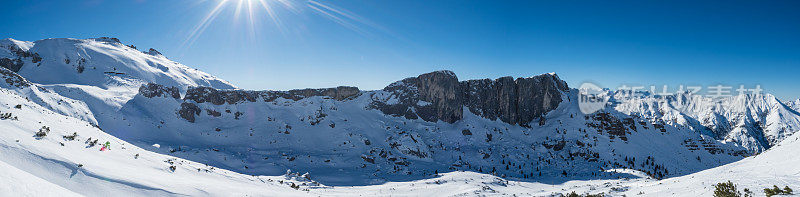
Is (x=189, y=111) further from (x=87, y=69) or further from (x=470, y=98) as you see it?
(x=470, y=98)

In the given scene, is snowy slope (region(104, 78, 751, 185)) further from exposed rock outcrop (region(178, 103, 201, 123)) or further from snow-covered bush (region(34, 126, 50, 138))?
snow-covered bush (region(34, 126, 50, 138))

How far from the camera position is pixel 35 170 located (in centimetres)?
1102

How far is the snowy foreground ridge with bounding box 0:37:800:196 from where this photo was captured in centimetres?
2048

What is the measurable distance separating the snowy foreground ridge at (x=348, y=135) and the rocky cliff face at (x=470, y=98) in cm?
34

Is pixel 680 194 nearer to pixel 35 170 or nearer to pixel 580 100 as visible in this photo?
pixel 35 170

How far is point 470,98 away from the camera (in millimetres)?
91875

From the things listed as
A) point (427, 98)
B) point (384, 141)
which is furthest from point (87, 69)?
point (427, 98)

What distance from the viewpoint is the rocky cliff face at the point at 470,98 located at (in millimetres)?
86000

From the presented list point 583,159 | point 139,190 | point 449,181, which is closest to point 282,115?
point 449,181

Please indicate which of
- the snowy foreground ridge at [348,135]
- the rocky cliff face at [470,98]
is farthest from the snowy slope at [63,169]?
the rocky cliff face at [470,98]

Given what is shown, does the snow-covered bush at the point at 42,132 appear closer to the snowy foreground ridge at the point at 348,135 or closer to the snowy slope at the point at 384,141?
the snowy foreground ridge at the point at 348,135

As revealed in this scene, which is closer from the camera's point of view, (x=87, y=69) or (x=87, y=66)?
(x=87, y=69)

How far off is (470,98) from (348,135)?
41.7m

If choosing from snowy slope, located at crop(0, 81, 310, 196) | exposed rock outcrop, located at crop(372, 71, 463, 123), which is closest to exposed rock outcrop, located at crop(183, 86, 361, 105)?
exposed rock outcrop, located at crop(372, 71, 463, 123)
